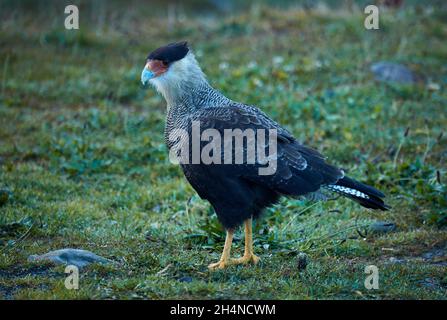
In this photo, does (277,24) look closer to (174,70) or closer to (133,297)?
(174,70)

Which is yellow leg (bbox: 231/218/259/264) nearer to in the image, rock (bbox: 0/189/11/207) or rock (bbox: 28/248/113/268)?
rock (bbox: 28/248/113/268)

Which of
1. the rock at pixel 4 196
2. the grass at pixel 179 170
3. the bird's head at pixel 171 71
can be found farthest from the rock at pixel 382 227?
the rock at pixel 4 196

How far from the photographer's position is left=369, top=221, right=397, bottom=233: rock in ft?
23.0

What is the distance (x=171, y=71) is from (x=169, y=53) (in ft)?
0.54

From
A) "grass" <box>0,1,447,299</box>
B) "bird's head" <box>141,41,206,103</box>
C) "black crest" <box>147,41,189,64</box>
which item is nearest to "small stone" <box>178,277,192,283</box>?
"grass" <box>0,1,447,299</box>

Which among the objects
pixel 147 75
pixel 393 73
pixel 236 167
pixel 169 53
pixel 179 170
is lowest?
pixel 179 170

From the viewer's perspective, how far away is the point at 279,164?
5980 mm

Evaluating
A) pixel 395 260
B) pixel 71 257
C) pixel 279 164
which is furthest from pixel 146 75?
pixel 395 260

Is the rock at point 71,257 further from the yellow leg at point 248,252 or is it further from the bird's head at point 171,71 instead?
the bird's head at point 171,71

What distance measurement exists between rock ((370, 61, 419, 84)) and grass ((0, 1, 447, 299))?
23 cm

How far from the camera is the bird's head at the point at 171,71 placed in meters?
6.32

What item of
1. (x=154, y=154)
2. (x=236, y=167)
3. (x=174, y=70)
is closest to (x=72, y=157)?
(x=154, y=154)

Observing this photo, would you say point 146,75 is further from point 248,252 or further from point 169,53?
point 248,252

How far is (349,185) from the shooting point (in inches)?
237
